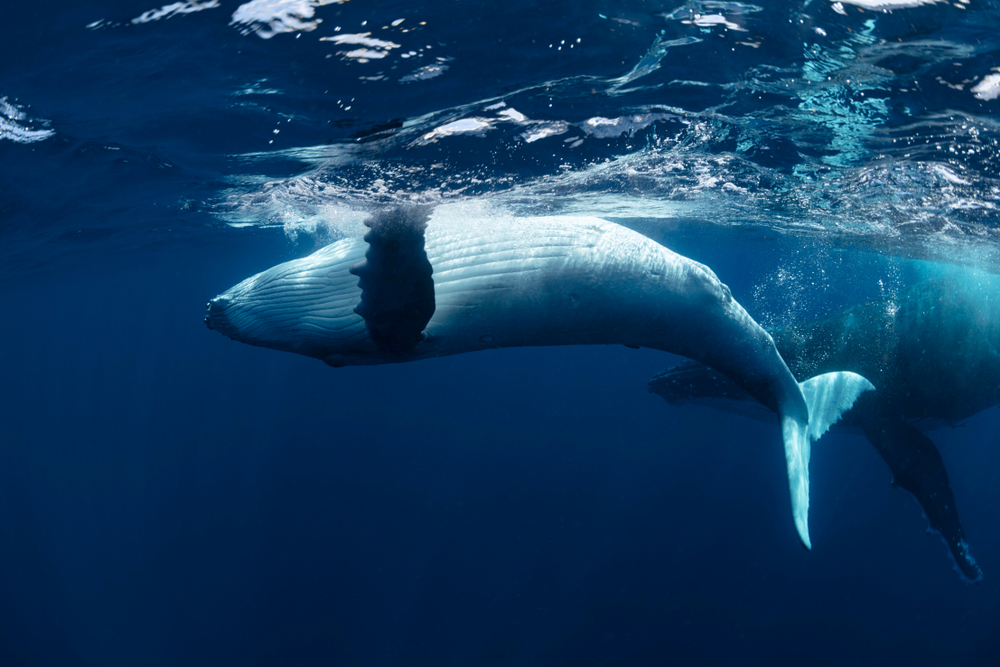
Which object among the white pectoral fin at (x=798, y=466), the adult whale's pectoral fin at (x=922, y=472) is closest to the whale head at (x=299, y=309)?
the white pectoral fin at (x=798, y=466)

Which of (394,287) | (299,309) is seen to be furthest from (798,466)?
(299,309)

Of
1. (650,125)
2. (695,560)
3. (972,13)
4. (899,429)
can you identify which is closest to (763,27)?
(972,13)

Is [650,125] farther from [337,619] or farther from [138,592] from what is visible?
[138,592]

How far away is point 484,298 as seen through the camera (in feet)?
10.4

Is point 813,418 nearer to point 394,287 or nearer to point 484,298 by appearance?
point 484,298

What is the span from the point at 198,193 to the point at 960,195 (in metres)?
Answer: 16.2

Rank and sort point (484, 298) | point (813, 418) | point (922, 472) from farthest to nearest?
point (922, 472), point (813, 418), point (484, 298)

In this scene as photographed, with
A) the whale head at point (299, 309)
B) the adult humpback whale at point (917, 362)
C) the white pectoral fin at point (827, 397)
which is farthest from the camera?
the adult humpback whale at point (917, 362)

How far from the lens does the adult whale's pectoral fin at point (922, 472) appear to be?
7945 mm

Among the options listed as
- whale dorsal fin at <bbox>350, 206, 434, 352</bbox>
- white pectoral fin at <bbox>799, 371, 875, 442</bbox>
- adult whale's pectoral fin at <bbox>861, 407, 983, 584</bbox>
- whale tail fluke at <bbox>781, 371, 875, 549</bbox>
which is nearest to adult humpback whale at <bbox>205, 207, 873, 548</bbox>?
whale dorsal fin at <bbox>350, 206, 434, 352</bbox>

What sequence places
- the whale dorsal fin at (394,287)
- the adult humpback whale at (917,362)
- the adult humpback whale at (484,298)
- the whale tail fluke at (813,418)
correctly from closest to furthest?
the whale dorsal fin at (394,287) → the adult humpback whale at (484,298) → the whale tail fluke at (813,418) → the adult humpback whale at (917,362)

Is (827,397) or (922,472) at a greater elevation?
(827,397)

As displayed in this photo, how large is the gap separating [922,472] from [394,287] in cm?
1009

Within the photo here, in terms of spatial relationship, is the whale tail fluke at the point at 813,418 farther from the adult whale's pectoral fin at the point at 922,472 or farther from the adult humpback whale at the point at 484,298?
the adult whale's pectoral fin at the point at 922,472
